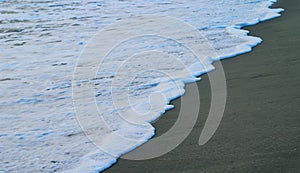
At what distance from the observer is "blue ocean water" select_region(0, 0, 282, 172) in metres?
3.04

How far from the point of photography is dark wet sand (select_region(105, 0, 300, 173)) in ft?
8.86

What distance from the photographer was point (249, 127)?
3213mm

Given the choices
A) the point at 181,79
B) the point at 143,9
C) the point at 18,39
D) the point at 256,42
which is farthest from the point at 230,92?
the point at 143,9

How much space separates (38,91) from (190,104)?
1.52 meters

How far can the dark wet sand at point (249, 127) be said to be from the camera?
270 centimetres

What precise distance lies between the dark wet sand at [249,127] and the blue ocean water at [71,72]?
31cm

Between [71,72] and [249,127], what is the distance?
232cm

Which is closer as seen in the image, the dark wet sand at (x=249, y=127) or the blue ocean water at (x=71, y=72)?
the dark wet sand at (x=249, y=127)

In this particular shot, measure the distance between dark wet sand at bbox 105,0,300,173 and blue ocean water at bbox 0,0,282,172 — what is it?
1.02 ft

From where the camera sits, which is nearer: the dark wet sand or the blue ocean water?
the dark wet sand

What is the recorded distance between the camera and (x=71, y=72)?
4.81 m

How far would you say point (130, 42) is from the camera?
6.14m

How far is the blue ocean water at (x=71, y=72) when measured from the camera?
3.04m

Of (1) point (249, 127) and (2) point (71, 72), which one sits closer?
(1) point (249, 127)
